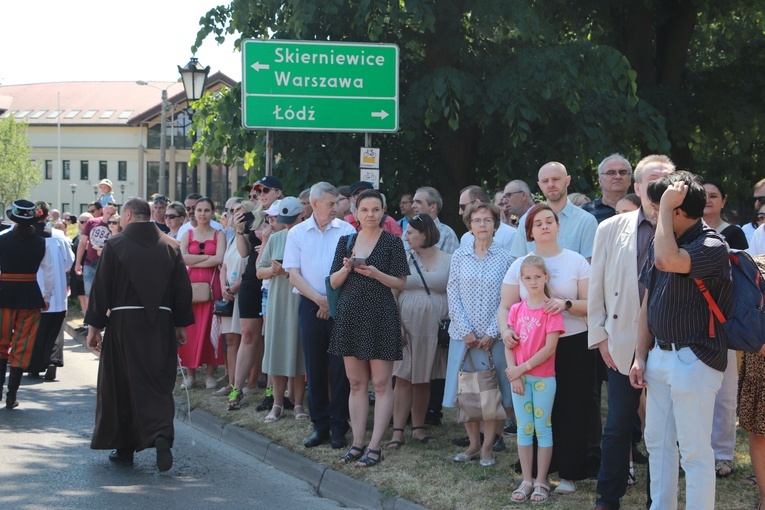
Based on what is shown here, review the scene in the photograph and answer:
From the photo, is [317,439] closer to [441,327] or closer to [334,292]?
[334,292]

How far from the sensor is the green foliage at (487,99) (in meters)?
14.1


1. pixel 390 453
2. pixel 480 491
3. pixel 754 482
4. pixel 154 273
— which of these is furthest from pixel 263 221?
pixel 754 482

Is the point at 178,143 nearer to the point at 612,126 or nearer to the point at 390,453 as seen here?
the point at 612,126

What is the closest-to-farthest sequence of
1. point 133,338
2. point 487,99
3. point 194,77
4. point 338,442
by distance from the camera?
1. point 133,338
2. point 338,442
3. point 487,99
4. point 194,77

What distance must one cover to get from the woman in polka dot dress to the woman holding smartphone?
1283 millimetres

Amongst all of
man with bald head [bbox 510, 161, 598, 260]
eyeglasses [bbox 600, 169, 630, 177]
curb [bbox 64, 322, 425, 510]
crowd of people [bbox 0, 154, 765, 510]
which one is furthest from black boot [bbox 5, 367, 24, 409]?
eyeglasses [bbox 600, 169, 630, 177]

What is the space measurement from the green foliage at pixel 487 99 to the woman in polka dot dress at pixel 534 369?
7315 millimetres

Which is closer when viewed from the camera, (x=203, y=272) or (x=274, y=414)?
(x=274, y=414)

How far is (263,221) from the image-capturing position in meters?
10.2

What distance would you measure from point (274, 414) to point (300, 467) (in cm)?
161

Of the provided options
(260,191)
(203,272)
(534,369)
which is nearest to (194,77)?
(203,272)

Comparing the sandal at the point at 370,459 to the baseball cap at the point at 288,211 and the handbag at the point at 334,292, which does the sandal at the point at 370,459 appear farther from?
the baseball cap at the point at 288,211

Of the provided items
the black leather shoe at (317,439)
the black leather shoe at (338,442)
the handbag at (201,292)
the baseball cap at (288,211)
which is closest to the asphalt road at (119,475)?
the black leather shoe at (317,439)

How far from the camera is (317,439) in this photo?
27.9 feet
